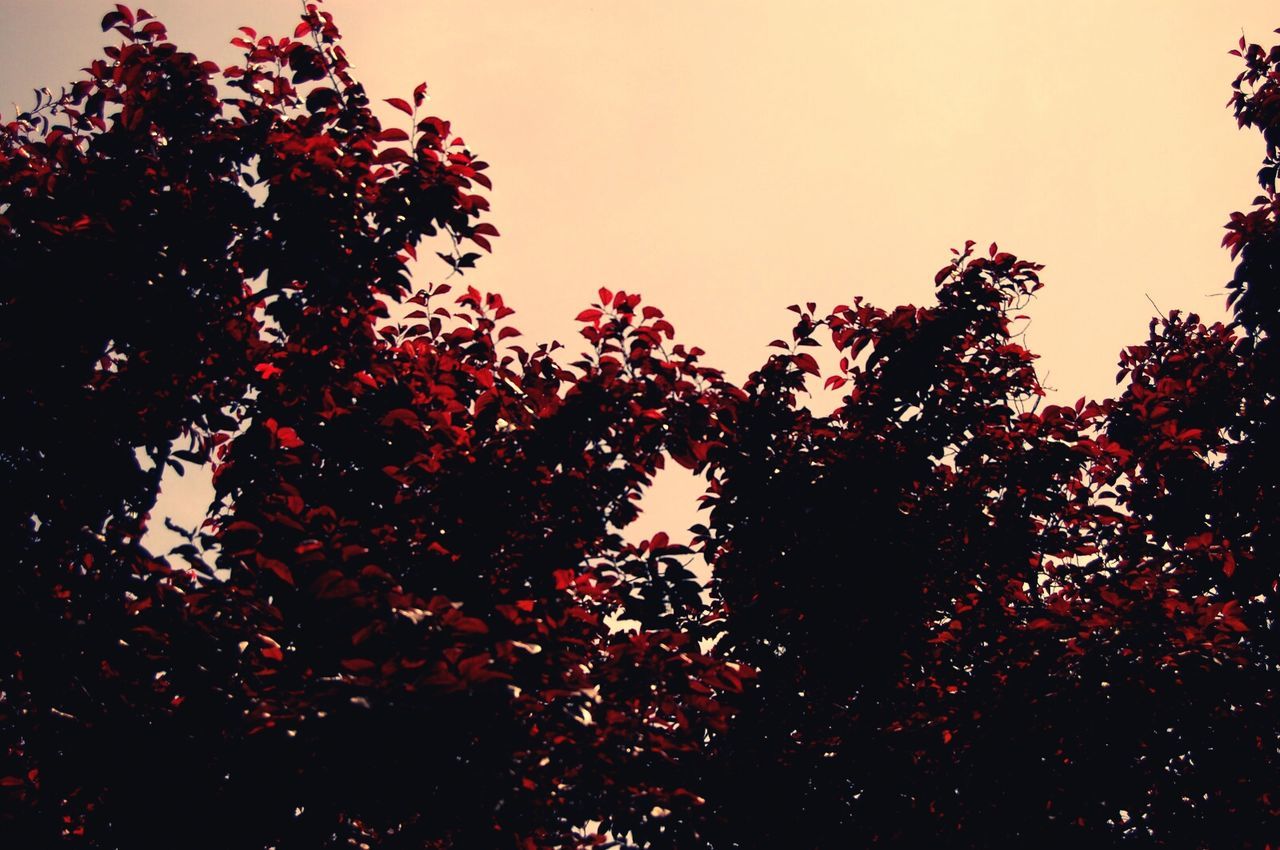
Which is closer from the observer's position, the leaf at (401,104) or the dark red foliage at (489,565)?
the dark red foliage at (489,565)

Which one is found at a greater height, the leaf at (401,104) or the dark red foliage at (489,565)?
the leaf at (401,104)

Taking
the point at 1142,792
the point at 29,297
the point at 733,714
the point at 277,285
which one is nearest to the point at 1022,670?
the point at 1142,792

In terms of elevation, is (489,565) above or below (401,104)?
below

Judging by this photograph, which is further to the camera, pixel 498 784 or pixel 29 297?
pixel 29 297

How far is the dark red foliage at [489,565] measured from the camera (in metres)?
4.25

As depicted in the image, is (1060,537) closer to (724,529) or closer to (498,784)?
→ (724,529)

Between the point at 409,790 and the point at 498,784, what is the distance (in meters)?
0.44

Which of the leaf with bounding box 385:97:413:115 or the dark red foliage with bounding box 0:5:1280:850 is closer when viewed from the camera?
the dark red foliage with bounding box 0:5:1280:850

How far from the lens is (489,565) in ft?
16.3

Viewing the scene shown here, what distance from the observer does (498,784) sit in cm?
389

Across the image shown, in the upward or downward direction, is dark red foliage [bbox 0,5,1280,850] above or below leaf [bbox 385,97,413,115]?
below

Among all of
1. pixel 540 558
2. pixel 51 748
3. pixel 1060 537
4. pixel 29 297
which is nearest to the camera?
pixel 51 748

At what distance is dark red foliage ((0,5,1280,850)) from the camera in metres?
4.25

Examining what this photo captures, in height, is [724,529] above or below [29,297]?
above
